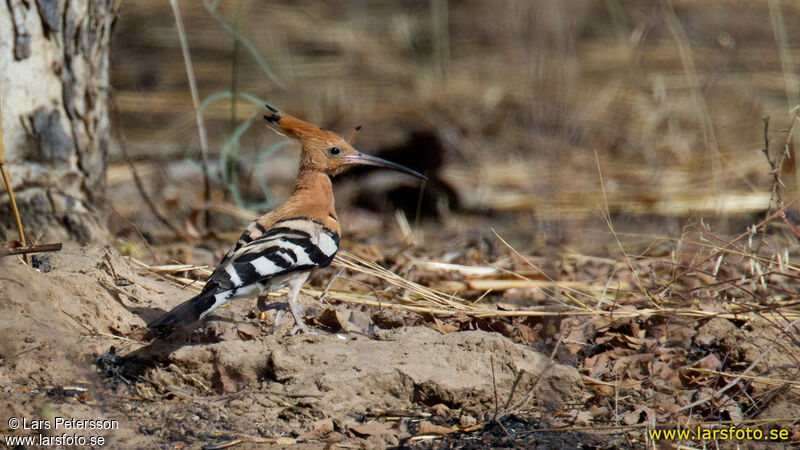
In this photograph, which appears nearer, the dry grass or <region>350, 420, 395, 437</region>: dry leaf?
<region>350, 420, 395, 437</region>: dry leaf

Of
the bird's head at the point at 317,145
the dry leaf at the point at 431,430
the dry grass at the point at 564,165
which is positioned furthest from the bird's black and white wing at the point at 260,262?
the dry leaf at the point at 431,430

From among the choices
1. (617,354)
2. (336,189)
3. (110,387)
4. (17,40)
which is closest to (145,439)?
(110,387)

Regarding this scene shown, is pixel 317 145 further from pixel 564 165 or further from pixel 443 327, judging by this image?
pixel 564 165

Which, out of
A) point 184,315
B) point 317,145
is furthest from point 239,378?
point 317,145

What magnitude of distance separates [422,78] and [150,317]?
535 cm

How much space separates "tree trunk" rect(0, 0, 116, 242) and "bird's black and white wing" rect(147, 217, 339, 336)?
0.98 metres

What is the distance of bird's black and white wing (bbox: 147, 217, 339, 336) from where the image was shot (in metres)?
2.91

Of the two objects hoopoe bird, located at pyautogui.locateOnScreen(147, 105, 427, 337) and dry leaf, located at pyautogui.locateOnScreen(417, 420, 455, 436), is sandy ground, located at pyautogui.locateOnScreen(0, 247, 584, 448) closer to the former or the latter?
dry leaf, located at pyautogui.locateOnScreen(417, 420, 455, 436)

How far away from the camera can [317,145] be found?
4164mm

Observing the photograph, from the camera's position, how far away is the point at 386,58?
8.70 m

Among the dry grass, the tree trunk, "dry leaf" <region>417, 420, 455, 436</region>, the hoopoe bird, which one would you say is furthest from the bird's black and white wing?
the tree trunk

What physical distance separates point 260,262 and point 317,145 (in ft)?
3.61

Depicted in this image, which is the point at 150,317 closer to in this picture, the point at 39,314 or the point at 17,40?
the point at 39,314

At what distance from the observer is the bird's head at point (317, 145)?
4.14 m
